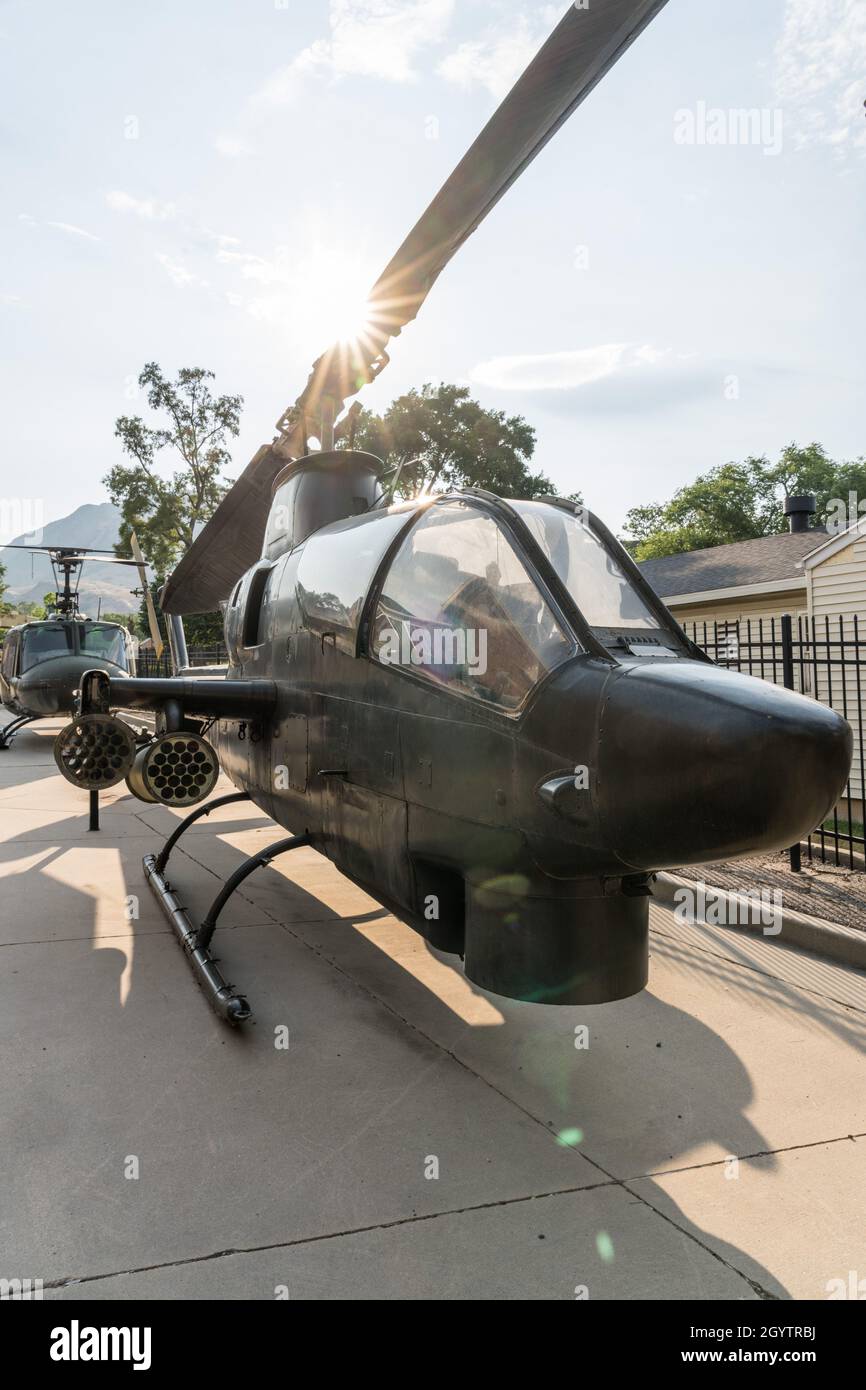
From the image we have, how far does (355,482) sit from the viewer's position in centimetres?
591

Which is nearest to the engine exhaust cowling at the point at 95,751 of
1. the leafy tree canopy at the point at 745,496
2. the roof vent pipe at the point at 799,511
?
the roof vent pipe at the point at 799,511

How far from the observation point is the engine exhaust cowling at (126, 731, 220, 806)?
16.6ft

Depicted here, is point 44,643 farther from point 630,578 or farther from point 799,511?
point 799,511

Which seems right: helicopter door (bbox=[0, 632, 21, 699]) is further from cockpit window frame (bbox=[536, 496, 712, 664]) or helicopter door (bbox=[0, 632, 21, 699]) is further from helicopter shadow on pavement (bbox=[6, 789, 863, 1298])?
cockpit window frame (bbox=[536, 496, 712, 664])

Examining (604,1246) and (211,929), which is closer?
(604,1246)

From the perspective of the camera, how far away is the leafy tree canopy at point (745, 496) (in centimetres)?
4884

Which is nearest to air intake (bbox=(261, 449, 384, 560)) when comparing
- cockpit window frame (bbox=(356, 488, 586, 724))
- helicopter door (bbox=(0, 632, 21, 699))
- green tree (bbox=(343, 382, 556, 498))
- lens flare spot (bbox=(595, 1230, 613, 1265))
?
cockpit window frame (bbox=(356, 488, 586, 724))

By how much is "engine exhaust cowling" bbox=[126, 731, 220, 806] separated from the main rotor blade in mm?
2729

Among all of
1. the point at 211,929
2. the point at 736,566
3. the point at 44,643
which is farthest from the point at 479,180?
the point at 736,566

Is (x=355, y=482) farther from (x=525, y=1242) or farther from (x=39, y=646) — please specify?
(x=39, y=646)

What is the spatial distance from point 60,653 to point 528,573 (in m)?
15.0

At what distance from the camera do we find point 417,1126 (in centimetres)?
334
